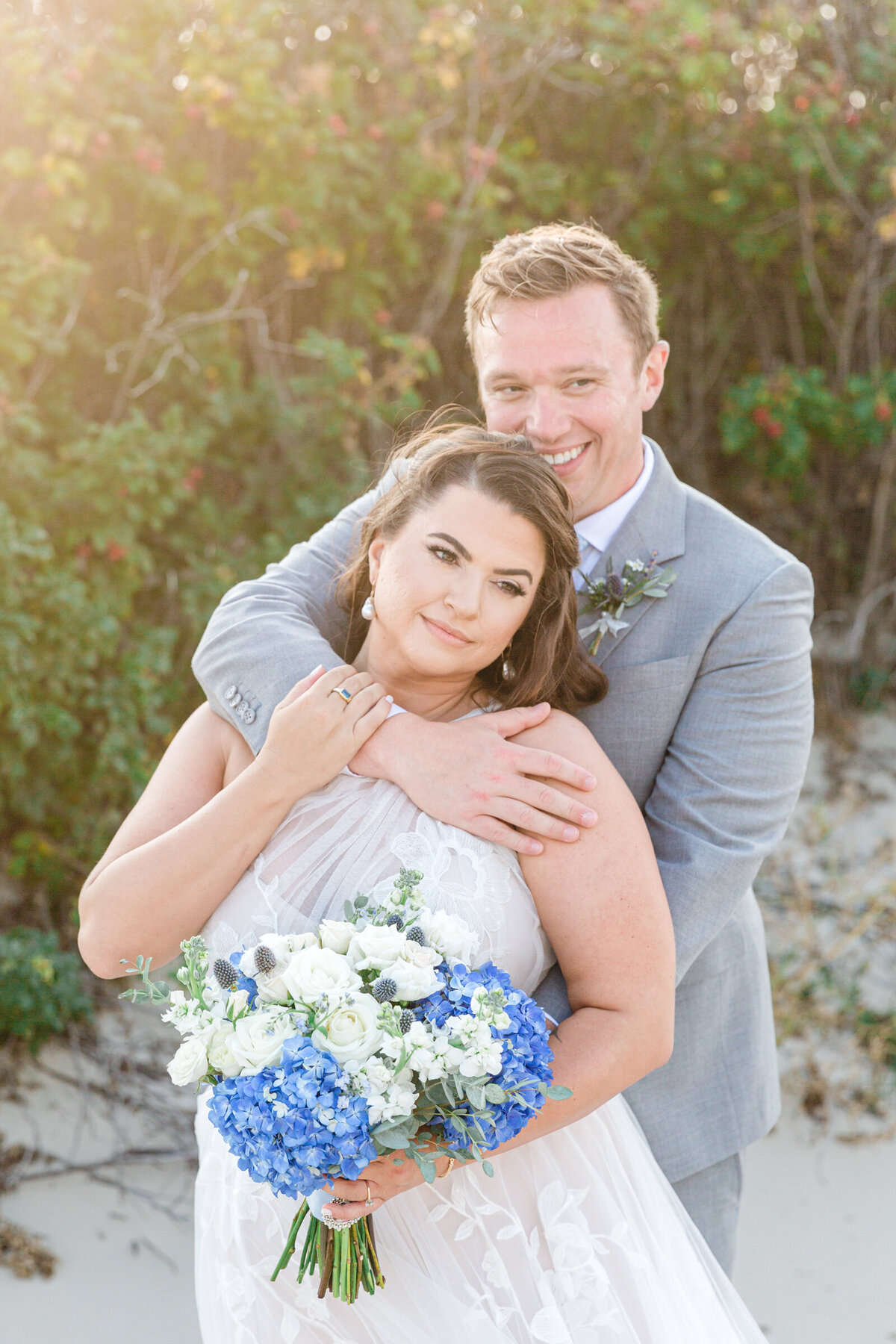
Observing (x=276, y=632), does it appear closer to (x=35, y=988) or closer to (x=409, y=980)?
(x=409, y=980)

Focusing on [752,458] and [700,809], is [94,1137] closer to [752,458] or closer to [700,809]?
[700,809]

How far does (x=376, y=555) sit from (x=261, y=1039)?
1.01 meters

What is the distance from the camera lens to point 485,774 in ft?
6.69

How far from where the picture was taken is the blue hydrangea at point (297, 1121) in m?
1.52

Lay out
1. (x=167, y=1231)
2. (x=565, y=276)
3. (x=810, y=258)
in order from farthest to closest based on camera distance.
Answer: (x=810, y=258) → (x=167, y=1231) → (x=565, y=276)

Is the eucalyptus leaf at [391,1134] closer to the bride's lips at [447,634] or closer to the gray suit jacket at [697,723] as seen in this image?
the gray suit jacket at [697,723]

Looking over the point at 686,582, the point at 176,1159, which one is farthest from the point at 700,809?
the point at 176,1159

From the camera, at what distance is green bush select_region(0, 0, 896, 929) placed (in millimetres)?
4609

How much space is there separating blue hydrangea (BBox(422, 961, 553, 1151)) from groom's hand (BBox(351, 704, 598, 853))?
0.33 metres

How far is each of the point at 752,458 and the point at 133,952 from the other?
5.90 m

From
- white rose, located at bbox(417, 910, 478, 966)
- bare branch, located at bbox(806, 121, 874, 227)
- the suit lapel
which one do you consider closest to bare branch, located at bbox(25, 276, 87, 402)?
the suit lapel

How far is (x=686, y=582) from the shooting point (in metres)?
2.42

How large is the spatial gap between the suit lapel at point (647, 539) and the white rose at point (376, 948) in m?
0.92

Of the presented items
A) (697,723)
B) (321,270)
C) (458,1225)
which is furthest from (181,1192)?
(321,270)
